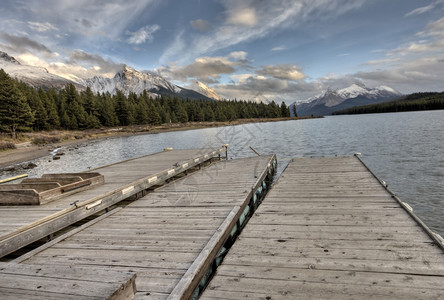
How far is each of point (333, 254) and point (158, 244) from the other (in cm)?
343

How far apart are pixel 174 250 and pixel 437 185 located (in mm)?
15363

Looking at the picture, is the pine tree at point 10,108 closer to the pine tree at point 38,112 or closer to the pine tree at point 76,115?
the pine tree at point 38,112

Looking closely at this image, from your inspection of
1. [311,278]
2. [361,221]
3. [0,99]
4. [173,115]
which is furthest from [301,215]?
[173,115]

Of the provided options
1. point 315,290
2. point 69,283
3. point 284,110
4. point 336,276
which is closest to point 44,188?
point 69,283

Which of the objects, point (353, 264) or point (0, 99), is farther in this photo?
point (0, 99)

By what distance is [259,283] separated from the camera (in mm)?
4008

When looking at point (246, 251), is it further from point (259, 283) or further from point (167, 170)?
point (167, 170)

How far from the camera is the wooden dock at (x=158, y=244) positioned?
411 centimetres

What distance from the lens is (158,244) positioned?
18.0ft

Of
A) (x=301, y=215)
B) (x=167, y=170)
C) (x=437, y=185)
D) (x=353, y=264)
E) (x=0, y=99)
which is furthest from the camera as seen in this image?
(x=0, y=99)

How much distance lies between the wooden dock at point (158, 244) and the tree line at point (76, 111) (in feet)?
182

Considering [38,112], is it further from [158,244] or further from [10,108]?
[158,244]

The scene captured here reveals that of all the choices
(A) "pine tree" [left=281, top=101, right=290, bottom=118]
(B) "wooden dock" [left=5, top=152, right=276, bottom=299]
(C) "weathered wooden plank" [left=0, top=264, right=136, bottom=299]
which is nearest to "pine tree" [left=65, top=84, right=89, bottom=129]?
(B) "wooden dock" [left=5, top=152, right=276, bottom=299]

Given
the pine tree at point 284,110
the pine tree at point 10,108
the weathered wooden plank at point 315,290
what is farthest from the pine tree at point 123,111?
the pine tree at point 284,110
